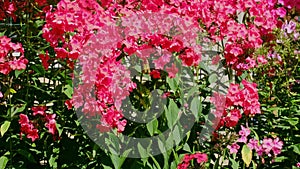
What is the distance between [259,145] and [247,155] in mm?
123

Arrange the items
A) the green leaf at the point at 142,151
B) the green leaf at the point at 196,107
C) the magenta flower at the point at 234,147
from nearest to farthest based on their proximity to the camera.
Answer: the green leaf at the point at 142,151, the green leaf at the point at 196,107, the magenta flower at the point at 234,147

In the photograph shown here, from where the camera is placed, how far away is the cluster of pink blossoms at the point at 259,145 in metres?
2.83

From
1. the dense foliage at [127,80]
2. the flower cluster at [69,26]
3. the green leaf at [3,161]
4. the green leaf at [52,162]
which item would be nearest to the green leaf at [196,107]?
the dense foliage at [127,80]

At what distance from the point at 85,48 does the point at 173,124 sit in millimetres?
584

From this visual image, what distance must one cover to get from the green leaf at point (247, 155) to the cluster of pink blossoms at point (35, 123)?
3.51 ft

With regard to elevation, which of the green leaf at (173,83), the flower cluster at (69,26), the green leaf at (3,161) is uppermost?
the flower cluster at (69,26)

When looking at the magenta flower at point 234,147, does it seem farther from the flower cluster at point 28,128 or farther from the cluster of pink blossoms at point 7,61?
the cluster of pink blossoms at point 7,61

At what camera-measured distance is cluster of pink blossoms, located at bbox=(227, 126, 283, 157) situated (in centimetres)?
283

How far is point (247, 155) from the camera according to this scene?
2.89 metres

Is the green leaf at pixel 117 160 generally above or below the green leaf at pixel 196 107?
below

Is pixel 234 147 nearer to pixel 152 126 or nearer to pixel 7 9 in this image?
pixel 152 126

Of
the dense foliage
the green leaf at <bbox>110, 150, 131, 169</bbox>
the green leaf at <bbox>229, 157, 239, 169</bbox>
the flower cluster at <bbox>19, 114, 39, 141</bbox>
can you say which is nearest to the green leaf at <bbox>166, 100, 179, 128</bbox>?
the dense foliage

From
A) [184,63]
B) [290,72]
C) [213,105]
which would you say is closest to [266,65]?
[290,72]

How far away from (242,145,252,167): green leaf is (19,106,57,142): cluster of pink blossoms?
42.1 inches
